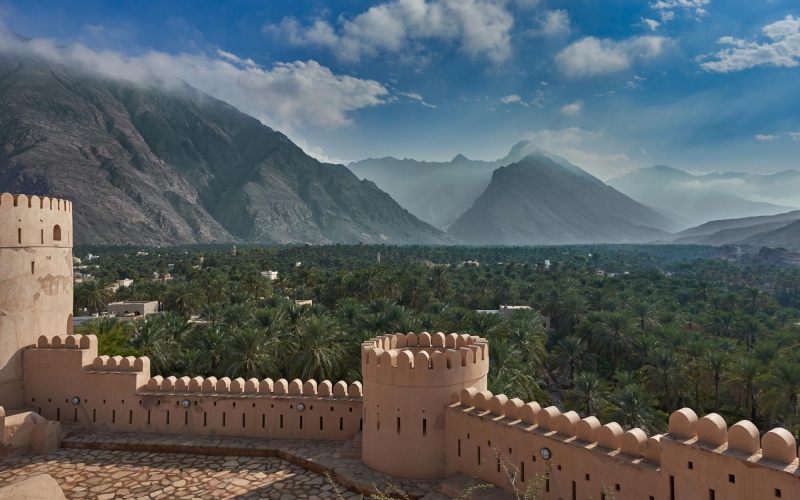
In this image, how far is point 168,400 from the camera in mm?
11312

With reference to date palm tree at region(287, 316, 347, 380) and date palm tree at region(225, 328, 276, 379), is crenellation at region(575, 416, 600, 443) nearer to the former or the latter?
date palm tree at region(287, 316, 347, 380)

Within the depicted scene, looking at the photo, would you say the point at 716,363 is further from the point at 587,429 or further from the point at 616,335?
the point at 587,429

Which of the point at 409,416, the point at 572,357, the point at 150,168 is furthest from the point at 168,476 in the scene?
the point at 150,168

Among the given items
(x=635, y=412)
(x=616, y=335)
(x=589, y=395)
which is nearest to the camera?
(x=635, y=412)

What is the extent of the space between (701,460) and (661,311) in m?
29.9

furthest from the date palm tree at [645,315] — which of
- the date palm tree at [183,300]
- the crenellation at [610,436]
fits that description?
the date palm tree at [183,300]

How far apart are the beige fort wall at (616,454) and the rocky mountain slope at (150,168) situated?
417 ft

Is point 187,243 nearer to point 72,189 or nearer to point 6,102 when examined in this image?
point 72,189

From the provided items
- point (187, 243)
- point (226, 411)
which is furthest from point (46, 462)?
point (187, 243)

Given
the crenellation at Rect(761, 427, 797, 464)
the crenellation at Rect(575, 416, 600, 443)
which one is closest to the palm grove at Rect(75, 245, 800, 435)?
the crenellation at Rect(575, 416, 600, 443)

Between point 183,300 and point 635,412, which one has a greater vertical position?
point 183,300

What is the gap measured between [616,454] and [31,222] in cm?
1312

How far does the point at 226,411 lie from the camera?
11.2 meters

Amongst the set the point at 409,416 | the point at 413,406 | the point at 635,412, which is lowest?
the point at 635,412
